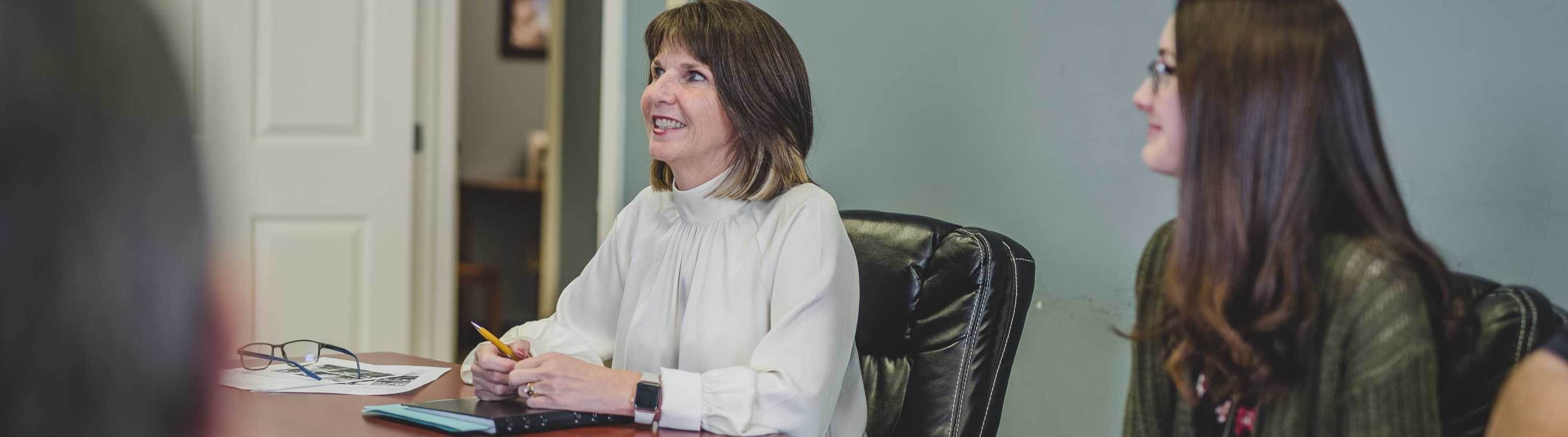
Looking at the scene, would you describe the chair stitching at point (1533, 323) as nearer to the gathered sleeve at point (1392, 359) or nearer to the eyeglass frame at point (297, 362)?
the gathered sleeve at point (1392, 359)

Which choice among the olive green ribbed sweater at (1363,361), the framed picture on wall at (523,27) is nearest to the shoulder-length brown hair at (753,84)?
the olive green ribbed sweater at (1363,361)

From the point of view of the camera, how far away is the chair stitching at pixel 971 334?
1604 millimetres

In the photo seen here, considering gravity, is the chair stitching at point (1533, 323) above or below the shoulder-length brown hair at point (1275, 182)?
below

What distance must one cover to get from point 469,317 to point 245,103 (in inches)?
131

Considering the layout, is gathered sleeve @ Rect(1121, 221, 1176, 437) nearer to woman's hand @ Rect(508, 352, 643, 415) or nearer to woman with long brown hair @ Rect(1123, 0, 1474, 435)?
woman with long brown hair @ Rect(1123, 0, 1474, 435)

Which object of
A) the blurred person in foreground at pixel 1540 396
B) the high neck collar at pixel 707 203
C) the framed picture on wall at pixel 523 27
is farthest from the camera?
the framed picture on wall at pixel 523 27

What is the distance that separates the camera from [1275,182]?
107 cm

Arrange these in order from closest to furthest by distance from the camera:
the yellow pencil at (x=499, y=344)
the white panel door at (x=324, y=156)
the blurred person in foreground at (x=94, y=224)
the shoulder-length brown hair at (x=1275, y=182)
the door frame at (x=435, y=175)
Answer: the blurred person in foreground at (x=94, y=224) < the shoulder-length brown hair at (x=1275, y=182) < the yellow pencil at (x=499, y=344) < the white panel door at (x=324, y=156) < the door frame at (x=435, y=175)

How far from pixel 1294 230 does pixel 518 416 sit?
784 mm

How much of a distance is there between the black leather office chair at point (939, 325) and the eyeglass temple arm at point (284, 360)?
0.73 metres

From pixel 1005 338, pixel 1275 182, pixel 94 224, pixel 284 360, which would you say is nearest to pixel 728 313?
pixel 1005 338

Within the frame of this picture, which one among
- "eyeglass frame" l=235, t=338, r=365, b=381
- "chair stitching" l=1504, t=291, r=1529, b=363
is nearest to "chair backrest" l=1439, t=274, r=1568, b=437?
"chair stitching" l=1504, t=291, r=1529, b=363

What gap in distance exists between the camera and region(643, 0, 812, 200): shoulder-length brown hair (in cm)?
165

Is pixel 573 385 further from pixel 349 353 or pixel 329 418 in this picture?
pixel 349 353
